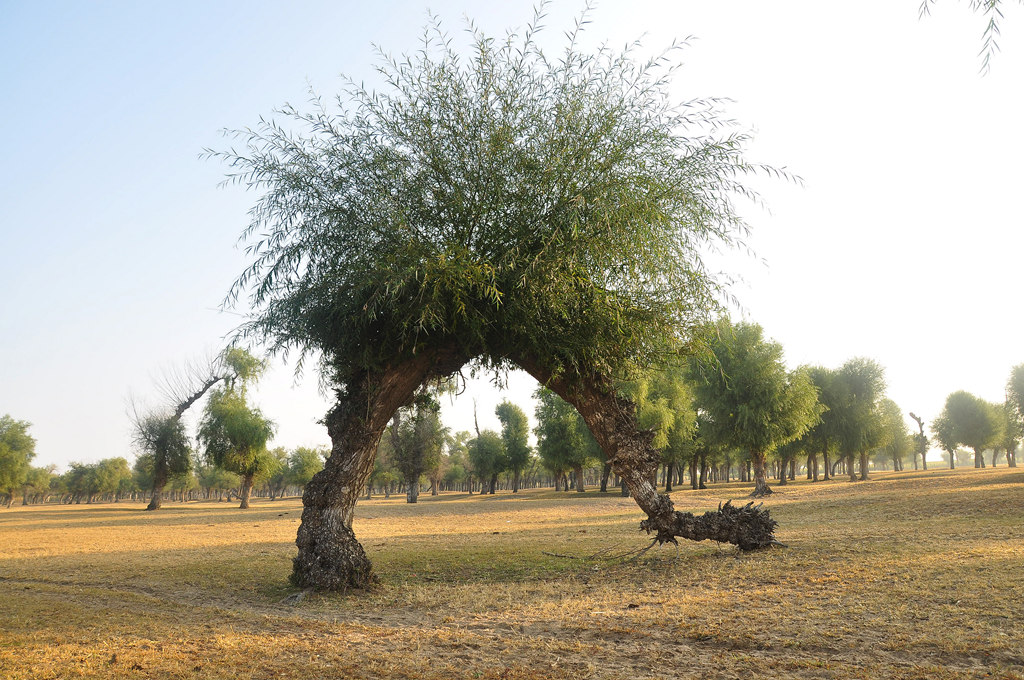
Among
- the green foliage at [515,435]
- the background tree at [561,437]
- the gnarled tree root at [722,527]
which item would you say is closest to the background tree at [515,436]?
the green foliage at [515,435]

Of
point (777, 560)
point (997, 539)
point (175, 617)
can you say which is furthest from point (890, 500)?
point (175, 617)

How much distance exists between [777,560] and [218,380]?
47.8 m

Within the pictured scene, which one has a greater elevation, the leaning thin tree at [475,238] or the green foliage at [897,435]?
the leaning thin tree at [475,238]

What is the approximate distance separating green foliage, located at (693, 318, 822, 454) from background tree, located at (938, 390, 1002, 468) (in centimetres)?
4351

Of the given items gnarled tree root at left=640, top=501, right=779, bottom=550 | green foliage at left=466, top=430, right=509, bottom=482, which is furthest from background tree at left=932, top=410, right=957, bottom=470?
gnarled tree root at left=640, top=501, right=779, bottom=550

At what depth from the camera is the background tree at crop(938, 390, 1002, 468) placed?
72500 mm

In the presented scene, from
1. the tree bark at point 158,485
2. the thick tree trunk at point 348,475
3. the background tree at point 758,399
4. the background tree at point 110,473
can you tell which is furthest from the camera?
the background tree at point 110,473

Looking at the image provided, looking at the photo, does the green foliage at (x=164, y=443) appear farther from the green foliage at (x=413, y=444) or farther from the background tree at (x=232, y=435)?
the green foliage at (x=413, y=444)

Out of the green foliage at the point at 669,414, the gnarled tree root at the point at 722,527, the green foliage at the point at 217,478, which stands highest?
the green foliage at the point at 669,414

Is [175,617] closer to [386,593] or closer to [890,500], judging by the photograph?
[386,593]

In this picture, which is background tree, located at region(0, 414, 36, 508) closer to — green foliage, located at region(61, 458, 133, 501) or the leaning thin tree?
green foliage, located at region(61, 458, 133, 501)

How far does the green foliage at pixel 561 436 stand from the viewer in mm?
62156

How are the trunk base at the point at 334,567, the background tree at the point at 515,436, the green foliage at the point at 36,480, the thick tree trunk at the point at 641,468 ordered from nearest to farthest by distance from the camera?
the trunk base at the point at 334,567, the thick tree trunk at the point at 641,468, the background tree at the point at 515,436, the green foliage at the point at 36,480

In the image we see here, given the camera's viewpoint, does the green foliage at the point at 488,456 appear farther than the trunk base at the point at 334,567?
Yes
